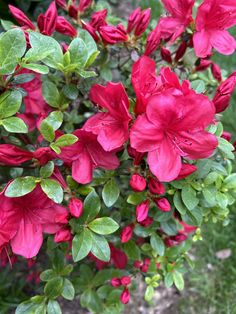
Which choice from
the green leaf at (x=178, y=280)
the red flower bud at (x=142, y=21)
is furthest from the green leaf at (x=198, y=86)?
the green leaf at (x=178, y=280)

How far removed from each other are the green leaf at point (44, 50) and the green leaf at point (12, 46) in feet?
0.09

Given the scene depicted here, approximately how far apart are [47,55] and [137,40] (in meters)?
0.44

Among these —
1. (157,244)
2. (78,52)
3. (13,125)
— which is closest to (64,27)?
(78,52)

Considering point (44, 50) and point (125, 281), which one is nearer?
point (44, 50)

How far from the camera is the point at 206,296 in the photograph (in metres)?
2.31

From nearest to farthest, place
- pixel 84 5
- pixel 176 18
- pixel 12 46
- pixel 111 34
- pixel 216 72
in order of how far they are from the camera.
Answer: pixel 12 46 → pixel 111 34 → pixel 176 18 → pixel 84 5 → pixel 216 72

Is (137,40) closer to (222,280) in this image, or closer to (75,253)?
(75,253)

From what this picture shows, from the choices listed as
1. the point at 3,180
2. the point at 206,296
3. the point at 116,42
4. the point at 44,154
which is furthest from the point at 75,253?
the point at 206,296

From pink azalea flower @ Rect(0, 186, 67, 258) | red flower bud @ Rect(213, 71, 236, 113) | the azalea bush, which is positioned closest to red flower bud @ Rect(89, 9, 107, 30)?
the azalea bush

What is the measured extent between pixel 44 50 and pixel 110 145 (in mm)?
289

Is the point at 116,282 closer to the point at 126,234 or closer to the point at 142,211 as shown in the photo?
the point at 126,234

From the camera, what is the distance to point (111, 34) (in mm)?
1499

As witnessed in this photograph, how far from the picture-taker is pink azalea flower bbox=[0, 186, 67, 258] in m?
1.34

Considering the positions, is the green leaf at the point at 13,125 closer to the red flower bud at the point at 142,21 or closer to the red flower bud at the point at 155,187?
the red flower bud at the point at 155,187
